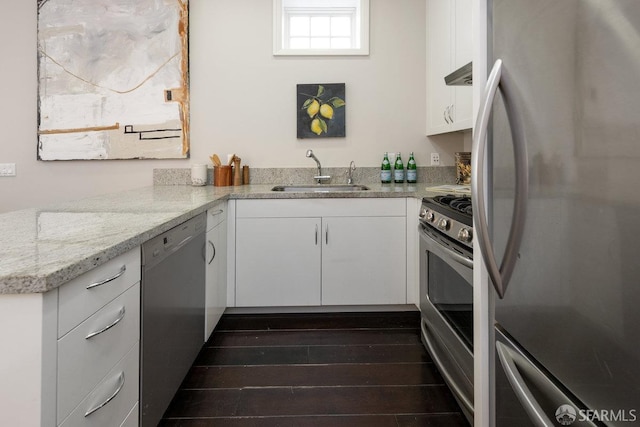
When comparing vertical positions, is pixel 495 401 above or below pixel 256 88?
below

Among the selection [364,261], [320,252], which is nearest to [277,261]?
[320,252]

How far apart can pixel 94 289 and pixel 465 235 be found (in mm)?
1219

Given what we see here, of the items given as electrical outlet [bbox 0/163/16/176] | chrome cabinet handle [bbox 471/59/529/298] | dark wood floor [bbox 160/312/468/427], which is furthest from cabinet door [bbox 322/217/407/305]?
electrical outlet [bbox 0/163/16/176]

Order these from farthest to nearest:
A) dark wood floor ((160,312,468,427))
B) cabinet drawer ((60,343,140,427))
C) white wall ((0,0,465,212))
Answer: white wall ((0,0,465,212)) → dark wood floor ((160,312,468,427)) → cabinet drawer ((60,343,140,427))

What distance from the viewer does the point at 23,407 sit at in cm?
72

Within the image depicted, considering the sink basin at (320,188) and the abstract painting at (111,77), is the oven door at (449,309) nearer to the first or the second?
Result: the sink basin at (320,188)

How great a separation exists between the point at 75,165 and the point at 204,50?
135 centimetres

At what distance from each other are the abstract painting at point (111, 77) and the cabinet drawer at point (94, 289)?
211cm

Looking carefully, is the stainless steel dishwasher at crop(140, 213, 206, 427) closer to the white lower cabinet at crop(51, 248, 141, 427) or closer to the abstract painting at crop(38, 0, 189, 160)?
the white lower cabinet at crop(51, 248, 141, 427)

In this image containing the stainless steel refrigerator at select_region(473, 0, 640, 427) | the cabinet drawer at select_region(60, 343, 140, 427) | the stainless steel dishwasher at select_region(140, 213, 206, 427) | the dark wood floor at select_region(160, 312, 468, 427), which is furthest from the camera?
the dark wood floor at select_region(160, 312, 468, 427)

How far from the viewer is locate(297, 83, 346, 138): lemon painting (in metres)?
3.02

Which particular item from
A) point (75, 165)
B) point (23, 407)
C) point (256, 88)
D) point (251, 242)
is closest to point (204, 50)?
point (256, 88)

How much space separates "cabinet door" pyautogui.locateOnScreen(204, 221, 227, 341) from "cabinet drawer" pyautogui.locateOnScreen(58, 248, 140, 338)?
939 millimetres

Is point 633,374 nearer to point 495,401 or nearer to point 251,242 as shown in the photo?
point 495,401
